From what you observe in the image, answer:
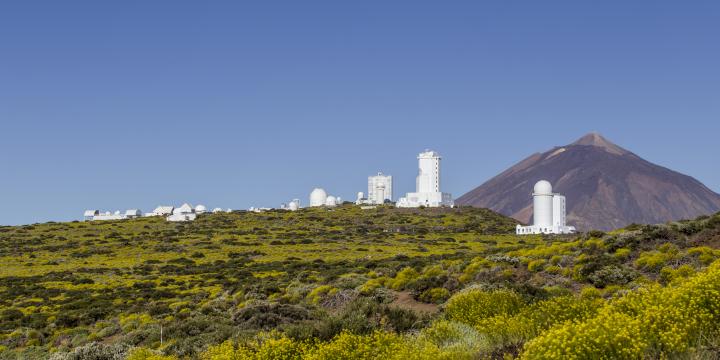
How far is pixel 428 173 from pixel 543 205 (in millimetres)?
26847

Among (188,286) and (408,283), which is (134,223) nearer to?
(188,286)

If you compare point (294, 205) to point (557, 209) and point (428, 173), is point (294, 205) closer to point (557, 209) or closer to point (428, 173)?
point (428, 173)

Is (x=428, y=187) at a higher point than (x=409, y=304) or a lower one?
higher

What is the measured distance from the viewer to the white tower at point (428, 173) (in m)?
110

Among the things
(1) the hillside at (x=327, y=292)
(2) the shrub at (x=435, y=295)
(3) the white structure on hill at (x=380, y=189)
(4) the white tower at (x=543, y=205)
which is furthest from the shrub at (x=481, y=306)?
(3) the white structure on hill at (x=380, y=189)

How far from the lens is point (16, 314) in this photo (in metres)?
37.9

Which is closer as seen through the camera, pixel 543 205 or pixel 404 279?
pixel 404 279

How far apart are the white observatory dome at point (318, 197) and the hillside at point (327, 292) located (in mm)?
49280

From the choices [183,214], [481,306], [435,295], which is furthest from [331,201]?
[481,306]

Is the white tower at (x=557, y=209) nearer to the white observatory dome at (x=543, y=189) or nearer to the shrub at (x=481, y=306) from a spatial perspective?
the white observatory dome at (x=543, y=189)

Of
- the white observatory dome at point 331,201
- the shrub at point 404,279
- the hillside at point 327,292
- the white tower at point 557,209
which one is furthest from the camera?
the white observatory dome at point 331,201

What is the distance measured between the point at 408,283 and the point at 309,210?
278ft

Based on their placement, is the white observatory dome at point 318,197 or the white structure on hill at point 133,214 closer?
Answer: the white structure on hill at point 133,214

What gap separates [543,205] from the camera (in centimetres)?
8819
